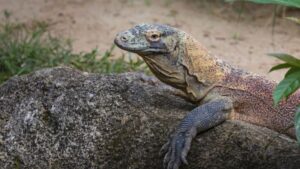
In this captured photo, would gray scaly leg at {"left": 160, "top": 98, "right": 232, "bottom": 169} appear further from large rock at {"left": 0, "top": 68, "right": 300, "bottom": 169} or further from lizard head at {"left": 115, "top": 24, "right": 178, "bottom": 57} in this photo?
lizard head at {"left": 115, "top": 24, "right": 178, "bottom": 57}

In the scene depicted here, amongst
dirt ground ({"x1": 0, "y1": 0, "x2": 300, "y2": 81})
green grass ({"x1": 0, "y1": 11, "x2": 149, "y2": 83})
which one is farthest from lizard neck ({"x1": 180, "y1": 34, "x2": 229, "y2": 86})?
dirt ground ({"x1": 0, "y1": 0, "x2": 300, "y2": 81})

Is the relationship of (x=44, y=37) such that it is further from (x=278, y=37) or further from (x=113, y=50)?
(x=278, y=37)

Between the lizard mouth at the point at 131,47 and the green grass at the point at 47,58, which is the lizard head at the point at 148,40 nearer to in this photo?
the lizard mouth at the point at 131,47

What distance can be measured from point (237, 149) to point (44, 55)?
10.9ft

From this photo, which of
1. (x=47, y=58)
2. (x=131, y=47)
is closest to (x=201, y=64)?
(x=131, y=47)

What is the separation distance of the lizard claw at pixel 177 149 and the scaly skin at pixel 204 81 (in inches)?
2.2

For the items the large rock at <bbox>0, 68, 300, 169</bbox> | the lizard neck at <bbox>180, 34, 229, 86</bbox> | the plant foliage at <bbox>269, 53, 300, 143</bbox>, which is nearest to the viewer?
the plant foliage at <bbox>269, 53, 300, 143</bbox>

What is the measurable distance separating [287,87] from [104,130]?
115cm

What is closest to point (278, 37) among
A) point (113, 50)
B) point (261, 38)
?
point (261, 38)

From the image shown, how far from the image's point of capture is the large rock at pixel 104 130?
328 cm

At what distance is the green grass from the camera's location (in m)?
6.04

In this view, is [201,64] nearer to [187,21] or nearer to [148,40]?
[148,40]

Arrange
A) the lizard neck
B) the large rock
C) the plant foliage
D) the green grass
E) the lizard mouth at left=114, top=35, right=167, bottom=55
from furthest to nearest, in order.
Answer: the green grass, the lizard neck, the lizard mouth at left=114, top=35, right=167, bottom=55, the large rock, the plant foliage

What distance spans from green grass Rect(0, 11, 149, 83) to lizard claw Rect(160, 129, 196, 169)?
2.74 m
